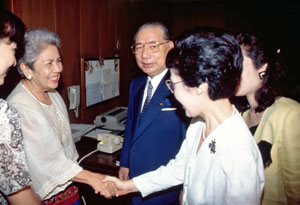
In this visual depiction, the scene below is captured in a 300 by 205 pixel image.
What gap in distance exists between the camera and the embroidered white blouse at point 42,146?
1.42 m

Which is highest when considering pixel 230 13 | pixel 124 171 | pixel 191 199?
pixel 230 13

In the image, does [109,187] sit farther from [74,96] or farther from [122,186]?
[74,96]

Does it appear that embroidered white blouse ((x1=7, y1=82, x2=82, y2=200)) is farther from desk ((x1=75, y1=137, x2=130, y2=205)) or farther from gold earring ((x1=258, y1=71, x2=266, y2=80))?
gold earring ((x1=258, y1=71, x2=266, y2=80))

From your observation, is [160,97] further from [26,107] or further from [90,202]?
[90,202]

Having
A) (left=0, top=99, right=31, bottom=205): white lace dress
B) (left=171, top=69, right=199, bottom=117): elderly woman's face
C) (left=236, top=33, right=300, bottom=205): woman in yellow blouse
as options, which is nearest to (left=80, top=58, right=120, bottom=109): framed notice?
(left=0, top=99, right=31, bottom=205): white lace dress

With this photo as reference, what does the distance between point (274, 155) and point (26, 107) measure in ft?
5.22

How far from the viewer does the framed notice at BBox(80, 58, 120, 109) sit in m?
2.74

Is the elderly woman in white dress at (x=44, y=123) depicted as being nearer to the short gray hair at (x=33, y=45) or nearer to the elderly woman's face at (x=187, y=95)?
the short gray hair at (x=33, y=45)

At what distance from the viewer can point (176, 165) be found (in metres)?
1.54

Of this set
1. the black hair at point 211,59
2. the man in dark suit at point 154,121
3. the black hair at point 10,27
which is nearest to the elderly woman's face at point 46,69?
the black hair at point 10,27

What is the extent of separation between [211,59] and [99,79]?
2230 mm

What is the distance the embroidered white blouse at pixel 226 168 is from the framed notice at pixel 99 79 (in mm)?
1789

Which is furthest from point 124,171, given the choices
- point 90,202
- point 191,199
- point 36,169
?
point 191,199

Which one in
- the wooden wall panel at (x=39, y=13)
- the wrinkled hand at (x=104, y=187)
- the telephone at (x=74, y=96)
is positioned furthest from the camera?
the telephone at (x=74, y=96)
